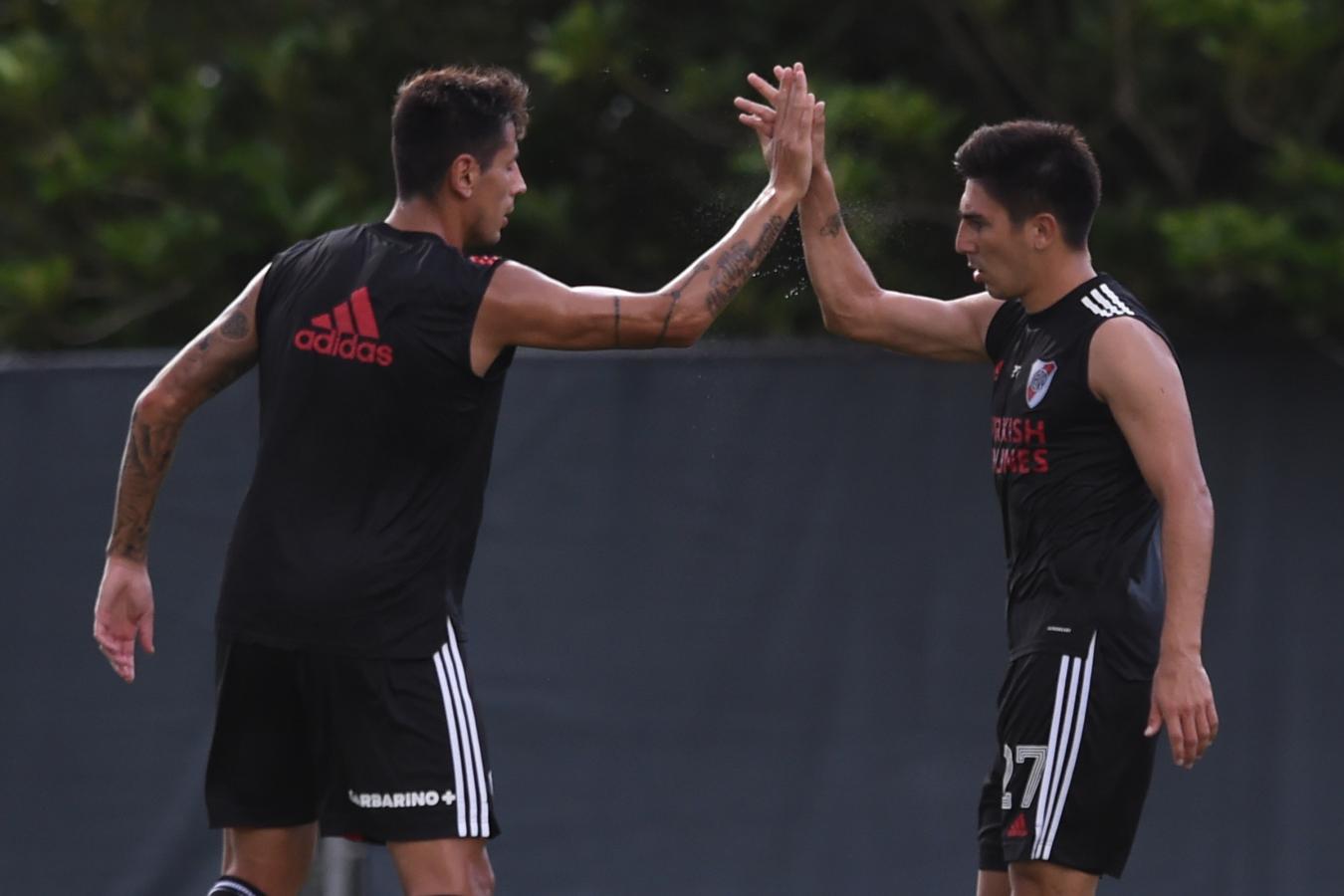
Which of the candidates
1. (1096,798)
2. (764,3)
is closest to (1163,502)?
(1096,798)

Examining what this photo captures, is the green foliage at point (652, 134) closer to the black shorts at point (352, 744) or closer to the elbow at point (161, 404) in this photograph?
the elbow at point (161, 404)

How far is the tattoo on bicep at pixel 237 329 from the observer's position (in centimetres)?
410

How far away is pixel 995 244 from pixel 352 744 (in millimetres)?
1869

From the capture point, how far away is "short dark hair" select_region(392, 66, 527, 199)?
4039mm

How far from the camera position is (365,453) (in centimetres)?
389

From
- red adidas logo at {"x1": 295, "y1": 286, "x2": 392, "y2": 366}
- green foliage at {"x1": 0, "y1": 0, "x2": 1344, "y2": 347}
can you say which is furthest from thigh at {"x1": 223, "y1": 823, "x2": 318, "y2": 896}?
green foliage at {"x1": 0, "y1": 0, "x2": 1344, "y2": 347}

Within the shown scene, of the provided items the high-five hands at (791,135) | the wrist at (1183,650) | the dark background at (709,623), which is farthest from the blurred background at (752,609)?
the wrist at (1183,650)

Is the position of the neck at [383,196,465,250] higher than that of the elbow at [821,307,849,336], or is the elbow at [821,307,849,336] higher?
the neck at [383,196,465,250]

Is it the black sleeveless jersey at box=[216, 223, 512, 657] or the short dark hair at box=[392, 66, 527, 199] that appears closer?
the black sleeveless jersey at box=[216, 223, 512, 657]

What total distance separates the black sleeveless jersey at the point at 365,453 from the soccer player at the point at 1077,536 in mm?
1040

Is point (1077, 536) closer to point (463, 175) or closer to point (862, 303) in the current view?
point (862, 303)

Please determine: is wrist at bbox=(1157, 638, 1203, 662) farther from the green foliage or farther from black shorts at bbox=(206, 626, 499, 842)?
the green foliage

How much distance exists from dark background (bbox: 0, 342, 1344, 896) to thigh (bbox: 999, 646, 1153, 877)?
1.78 meters

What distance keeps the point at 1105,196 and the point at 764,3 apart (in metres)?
1.60
